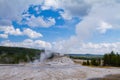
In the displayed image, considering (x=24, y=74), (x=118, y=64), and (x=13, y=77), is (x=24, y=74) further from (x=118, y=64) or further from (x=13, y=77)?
(x=118, y=64)

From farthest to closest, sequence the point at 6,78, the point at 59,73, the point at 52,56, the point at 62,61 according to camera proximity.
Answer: the point at 52,56 → the point at 62,61 → the point at 59,73 → the point at 6,78

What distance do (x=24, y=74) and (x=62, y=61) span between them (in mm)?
44076

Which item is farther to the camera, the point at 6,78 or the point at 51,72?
the point at 51,72

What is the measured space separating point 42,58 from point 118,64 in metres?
37.0

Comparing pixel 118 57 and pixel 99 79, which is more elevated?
pixel 118 57

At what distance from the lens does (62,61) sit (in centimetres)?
9525

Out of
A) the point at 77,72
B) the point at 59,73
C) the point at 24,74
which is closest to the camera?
the point at 24,74

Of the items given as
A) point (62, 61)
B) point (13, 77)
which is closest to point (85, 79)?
point (13, 77)

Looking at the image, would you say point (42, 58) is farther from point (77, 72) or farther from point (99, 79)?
point (99, 79)

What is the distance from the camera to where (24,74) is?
52.1 m

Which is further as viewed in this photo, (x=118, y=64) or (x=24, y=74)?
(x=118, y=64)

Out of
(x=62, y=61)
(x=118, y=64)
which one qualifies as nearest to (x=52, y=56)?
(x=62, y=61)

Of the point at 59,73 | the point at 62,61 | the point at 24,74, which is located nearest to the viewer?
the point at 24,74

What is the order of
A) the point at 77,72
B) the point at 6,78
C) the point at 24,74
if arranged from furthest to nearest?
the point at 77,72 → the point at 24,74 → the point at 6,78
